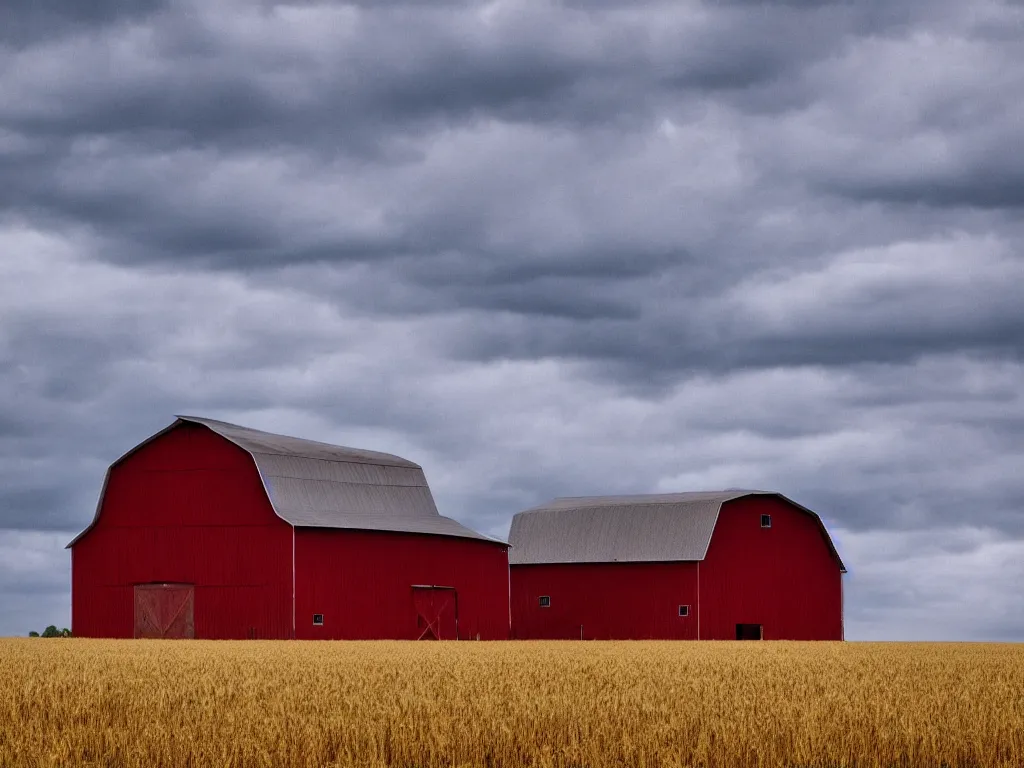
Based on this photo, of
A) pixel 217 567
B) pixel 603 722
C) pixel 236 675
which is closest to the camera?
pixel 603 722

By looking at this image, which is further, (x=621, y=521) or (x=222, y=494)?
(x=621, y=521)

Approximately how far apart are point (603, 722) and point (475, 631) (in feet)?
129

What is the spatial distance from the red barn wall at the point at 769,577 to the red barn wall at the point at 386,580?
8.72 metres

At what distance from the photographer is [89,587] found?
48094 millimetres

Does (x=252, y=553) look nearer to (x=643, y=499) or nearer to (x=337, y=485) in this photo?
(x=337, y=485)

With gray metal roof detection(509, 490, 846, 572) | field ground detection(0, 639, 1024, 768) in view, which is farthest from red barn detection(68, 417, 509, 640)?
field ground detection(0, 639, 1024, 768)

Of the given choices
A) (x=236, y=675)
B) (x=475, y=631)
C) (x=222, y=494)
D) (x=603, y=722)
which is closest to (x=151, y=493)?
(x=222, y=494)

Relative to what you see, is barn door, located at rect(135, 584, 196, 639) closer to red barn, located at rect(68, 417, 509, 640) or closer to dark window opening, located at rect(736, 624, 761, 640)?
red barn, located at rect(68, 417, 509, 640)

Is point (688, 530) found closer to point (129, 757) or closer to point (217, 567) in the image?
point (217, 567)

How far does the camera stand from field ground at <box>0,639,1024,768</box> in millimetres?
10133

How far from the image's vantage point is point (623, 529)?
189 ft

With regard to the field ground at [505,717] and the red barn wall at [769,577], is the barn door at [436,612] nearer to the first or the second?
the red barn wall at [769,577]

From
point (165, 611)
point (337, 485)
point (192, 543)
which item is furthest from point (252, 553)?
point (337, 485)

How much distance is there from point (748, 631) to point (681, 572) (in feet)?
12.4
